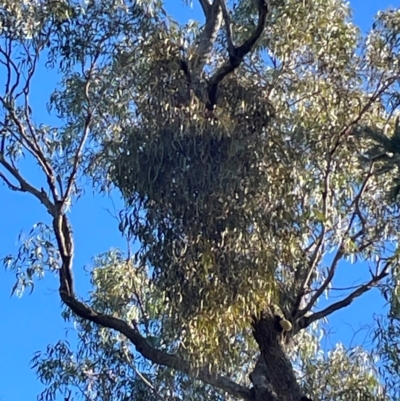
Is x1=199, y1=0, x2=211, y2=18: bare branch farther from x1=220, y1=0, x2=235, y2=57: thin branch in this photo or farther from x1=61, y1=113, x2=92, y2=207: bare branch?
x1=61, y1=113, x2=92, y2=207: bare branch

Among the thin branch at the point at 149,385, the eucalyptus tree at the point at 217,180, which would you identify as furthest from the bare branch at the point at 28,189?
the thin branch at the point at 149,385

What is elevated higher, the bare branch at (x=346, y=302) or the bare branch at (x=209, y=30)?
the bare branch at (x=209, y=30)

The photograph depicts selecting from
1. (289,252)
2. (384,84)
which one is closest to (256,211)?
(289,252)

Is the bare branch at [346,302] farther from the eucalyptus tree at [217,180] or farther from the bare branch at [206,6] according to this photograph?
the bare branch at [206,6]

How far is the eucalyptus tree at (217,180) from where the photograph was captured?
5957mm

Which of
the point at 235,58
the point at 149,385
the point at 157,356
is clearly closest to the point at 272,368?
the point at 157,356

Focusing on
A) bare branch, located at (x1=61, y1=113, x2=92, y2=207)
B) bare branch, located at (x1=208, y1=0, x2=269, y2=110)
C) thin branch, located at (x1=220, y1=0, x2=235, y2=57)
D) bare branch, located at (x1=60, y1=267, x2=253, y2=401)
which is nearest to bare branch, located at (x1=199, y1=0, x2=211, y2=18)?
thin branch, located at (x1=220, y1=0, x2=235, y2=57)

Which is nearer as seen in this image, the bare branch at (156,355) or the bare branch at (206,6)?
the bare branch at (156,355)

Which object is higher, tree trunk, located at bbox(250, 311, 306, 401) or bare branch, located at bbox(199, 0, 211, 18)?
bare branch, located at bbox(199, 0, 211, 18)

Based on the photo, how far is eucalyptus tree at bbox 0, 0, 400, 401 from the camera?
596 cm

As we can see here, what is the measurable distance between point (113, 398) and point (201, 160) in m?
2.67

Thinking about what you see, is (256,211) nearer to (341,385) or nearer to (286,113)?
(286,113)

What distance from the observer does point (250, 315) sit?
6211 mm

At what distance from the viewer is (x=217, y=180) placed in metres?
5.93
